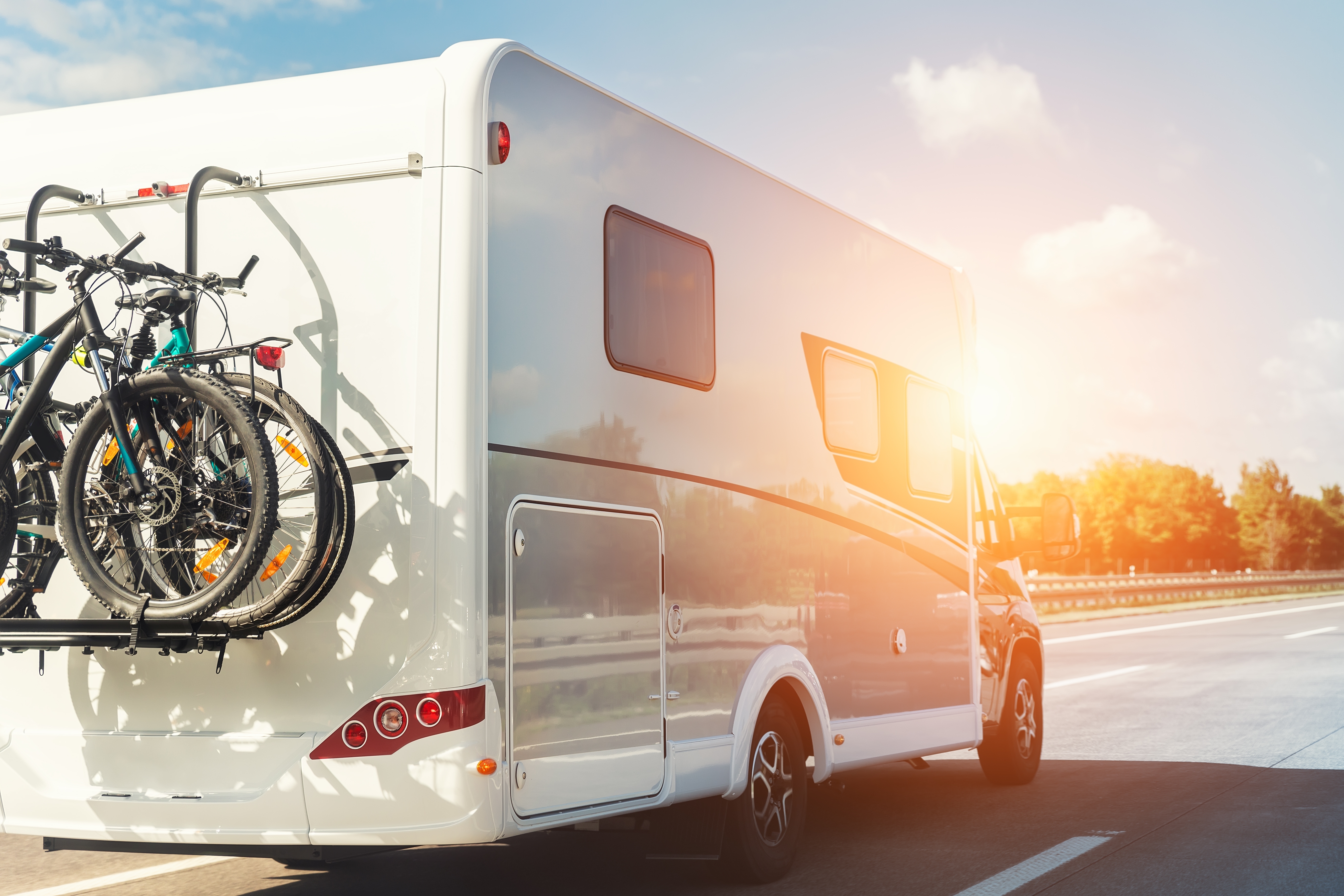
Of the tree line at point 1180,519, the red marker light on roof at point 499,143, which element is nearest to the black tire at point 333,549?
the red marker light on roof at point 499,143

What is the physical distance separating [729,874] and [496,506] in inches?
94.3

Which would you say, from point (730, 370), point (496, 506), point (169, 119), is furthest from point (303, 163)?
point (730, 370)

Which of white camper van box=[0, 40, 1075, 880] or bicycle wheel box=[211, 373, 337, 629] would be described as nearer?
bicycle wheel box=[211, 373, 337, 629]

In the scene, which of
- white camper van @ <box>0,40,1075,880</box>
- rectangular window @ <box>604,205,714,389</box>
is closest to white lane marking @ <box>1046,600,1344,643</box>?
white camper van @ <box>0,40,1075,880</box>

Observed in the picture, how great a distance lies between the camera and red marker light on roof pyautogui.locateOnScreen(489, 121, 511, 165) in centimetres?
477

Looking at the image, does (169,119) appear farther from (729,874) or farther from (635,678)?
(729,874)

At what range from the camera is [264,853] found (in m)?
4.66

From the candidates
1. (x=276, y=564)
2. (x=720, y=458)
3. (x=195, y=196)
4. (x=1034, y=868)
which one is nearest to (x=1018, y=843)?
(x=1034, y=868)

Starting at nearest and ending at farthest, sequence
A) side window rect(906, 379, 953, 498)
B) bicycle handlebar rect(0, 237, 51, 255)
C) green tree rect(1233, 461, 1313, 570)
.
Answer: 1. bicycle handlebar rect(0, 237, 51, 255)
2. side window rect(906, 379, 953, 498)
3. green tree rect(1233, 461, 1313, 570)

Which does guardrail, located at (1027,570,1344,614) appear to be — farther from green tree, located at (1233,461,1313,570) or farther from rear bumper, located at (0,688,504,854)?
green tree, located at (1233,461,1313,570)

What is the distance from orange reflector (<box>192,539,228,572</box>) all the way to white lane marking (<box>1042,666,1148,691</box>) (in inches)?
490

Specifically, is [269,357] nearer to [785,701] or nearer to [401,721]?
[401,721]

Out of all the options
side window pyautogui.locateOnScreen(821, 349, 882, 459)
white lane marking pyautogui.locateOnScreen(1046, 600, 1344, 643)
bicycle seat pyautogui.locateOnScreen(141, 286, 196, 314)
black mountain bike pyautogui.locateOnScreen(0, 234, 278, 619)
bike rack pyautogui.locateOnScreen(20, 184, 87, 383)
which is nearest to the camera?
black mountain bike pyautogui.locateOnScreen(0, 234, 278, 619)

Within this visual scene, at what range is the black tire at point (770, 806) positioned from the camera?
19.7 feet
